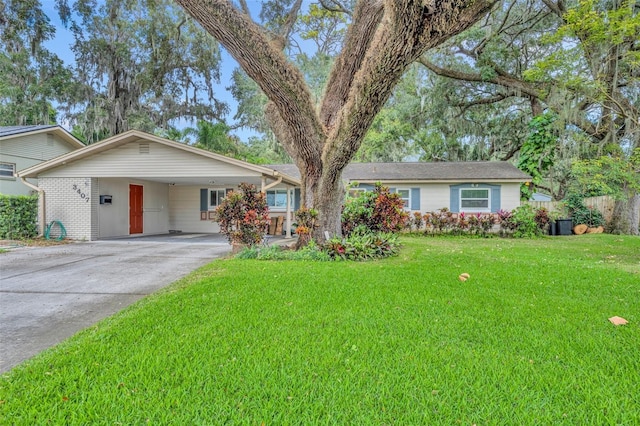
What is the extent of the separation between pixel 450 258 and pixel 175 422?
6.16 meters

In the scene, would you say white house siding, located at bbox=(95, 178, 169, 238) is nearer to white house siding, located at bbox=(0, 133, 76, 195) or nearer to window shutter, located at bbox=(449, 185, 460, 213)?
white house siding, located at bbox=(0, 133, 76, 195)

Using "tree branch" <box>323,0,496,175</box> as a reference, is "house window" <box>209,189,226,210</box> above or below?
below

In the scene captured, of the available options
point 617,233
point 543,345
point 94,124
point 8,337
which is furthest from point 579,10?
point 94,124

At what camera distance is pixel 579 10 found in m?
9.81

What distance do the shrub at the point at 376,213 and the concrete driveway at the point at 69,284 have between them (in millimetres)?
3398

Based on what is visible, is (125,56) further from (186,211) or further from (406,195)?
(406,195)

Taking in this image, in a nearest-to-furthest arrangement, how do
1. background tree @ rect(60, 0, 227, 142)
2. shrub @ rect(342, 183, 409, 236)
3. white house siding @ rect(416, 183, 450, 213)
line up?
shrub @ rect(342, 183, 409, 236), white house siding @ rect(416, 183, 450, 213), background tree @ rect(60, 0, 227, 142)

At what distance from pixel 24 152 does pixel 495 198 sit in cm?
1912

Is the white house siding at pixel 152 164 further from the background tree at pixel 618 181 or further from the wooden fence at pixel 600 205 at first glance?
the wooden fence at pixel 600 205

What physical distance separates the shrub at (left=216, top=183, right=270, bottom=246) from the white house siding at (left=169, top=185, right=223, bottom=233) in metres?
6.92

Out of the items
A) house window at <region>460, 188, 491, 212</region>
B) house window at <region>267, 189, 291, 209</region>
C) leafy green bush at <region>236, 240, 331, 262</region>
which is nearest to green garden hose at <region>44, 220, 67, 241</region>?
house window at <region>267, 189, 291, 209</region>

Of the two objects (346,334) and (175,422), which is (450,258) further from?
(175,422)

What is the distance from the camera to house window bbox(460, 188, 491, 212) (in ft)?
Answer: 45.6

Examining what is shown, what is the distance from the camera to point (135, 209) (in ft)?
42.5
